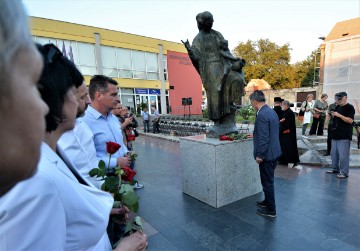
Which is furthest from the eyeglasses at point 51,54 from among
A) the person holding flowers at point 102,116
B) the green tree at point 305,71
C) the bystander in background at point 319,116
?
the green tree at point 305,71

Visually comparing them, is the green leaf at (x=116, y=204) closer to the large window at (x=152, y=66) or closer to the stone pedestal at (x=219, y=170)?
the stone pedestal at (x=219, y=170)

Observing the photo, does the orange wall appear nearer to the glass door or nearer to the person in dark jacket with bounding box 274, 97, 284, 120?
the glass door

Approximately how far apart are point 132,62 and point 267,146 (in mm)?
21339

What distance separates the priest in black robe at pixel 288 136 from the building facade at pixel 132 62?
1621cm

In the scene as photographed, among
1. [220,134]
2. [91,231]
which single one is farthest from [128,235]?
[220,134]

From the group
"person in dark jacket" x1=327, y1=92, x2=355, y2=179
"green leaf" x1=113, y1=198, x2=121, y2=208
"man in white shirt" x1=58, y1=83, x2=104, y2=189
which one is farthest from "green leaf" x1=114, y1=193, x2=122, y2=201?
"person in dark jacket" x1=327, y1=92, x2=355, y2=179

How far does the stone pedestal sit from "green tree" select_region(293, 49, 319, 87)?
34475mm

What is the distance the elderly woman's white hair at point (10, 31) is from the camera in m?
0.33

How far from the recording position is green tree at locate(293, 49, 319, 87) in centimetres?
3476

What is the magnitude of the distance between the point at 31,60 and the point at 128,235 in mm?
1227

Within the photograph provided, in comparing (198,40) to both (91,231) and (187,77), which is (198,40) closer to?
(91,231)

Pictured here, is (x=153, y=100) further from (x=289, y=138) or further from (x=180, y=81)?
(x=289, y=138)

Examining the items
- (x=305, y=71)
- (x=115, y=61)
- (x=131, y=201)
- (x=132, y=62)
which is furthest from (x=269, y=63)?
(x=131, y=201)

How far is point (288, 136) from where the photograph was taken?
20.2 ft
